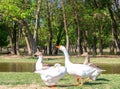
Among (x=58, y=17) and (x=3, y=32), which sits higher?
(x=58, y=17)

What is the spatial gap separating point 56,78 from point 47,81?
34 centimetres

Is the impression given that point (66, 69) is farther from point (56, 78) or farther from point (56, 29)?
point (56, 29)

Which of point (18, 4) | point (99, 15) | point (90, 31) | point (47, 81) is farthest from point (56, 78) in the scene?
point (90, 31)

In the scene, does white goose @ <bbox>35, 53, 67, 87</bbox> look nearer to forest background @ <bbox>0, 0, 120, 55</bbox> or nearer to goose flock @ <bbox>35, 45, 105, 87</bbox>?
goose flock @ <bbox>35, 45, 105, 87</bbox>

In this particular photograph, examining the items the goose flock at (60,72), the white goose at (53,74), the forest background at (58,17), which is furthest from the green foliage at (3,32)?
the white goose at (53,74)

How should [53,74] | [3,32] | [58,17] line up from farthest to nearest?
[3,32] < [58,17] < [53,74]

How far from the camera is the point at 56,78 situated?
12.3 metres

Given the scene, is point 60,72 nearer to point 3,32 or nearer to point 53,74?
point 53,74

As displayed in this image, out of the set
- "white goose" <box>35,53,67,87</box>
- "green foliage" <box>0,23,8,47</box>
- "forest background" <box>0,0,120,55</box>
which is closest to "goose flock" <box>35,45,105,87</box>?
"white goose" <box>35,53,67,87</box>

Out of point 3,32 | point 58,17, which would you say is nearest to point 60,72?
point 58,17

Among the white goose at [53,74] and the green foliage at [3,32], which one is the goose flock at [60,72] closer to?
the white goose at [53,74]

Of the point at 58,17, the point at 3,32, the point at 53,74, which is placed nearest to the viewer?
the point at 53,74

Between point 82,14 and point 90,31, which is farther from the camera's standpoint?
point 90,31

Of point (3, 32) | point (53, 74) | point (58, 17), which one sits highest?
point (58, 17)
